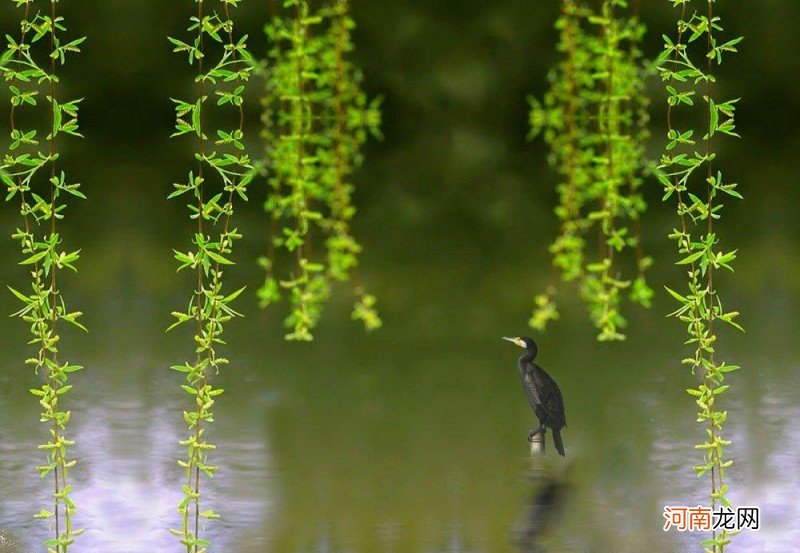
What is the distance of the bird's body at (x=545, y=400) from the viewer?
3973 millimetres

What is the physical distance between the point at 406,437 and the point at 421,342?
2.78ft

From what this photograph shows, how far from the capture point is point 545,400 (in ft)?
13.1

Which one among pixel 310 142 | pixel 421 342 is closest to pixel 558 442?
pixel 421 342

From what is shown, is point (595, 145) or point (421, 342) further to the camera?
point (595, 145)

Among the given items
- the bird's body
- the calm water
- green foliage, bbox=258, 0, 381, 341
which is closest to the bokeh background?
the calm water

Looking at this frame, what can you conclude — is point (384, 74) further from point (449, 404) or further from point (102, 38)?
point (449, 404)

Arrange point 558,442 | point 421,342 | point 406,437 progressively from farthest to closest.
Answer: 1. point 421,342
2. point 406,437
3. point 558,442

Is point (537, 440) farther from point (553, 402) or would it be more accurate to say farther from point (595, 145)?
point (595, 145)

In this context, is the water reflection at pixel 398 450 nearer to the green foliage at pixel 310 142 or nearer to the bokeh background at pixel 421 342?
the bokeh background at pixel 421 342

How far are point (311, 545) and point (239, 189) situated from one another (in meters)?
1.07

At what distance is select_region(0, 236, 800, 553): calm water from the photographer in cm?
352

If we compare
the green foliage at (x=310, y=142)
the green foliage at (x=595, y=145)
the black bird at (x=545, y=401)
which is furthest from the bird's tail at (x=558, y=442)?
the green foliage at (x=310, y=142)

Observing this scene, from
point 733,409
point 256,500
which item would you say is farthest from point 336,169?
point 733,409

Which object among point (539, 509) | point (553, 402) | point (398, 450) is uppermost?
point (553, 402)
